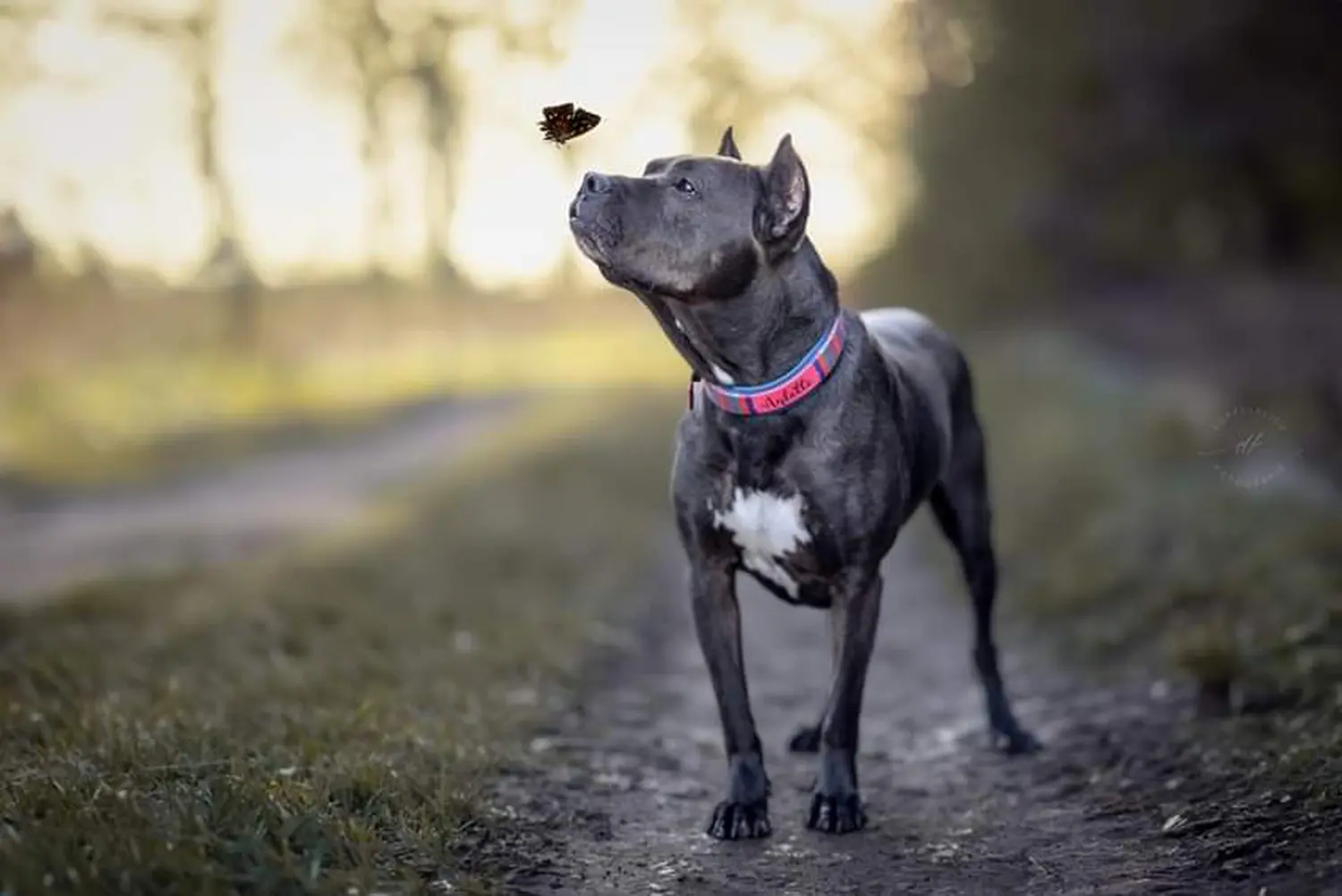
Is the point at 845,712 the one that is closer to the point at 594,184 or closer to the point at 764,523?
the point at 764,523

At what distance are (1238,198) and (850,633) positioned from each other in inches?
521

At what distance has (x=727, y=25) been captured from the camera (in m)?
14.5

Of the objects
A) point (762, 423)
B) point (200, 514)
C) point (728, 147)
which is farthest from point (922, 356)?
point (200, 514)

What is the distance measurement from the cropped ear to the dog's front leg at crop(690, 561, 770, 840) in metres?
1.01

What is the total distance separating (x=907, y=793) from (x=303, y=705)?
6.72ft

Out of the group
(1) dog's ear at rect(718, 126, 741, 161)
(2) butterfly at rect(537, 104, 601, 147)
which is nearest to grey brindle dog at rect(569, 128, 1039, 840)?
(2) butterfly at rect(537, 104, 601, 147)

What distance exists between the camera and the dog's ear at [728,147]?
4875 mm

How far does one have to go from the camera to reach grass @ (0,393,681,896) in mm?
3303

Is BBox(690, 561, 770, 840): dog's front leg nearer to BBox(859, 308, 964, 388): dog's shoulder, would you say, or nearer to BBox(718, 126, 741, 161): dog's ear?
BBox(859, 308, 964, 388): dog's shoulder

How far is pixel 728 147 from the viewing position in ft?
16.1

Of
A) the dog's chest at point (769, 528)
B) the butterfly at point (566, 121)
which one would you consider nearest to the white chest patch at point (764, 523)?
the dog's chest at point (769, 528)

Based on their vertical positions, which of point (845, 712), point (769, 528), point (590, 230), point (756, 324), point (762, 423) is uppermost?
point (590, 230)

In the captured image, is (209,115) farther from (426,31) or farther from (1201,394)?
(1201,394)

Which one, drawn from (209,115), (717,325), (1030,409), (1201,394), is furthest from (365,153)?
(717,325)
